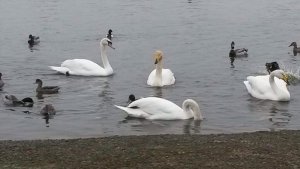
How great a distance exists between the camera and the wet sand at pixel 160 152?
9.11 metres

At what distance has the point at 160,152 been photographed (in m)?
9.79

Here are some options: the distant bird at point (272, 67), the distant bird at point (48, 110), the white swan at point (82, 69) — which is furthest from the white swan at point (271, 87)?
the distant bird at point (48, 110)

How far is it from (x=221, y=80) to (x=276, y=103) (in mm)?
2991

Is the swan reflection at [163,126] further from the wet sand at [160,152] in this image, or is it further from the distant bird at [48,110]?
the wet sand at [160,152]

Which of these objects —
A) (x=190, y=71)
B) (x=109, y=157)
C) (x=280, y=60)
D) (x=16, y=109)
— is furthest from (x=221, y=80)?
(x=109, y=157)

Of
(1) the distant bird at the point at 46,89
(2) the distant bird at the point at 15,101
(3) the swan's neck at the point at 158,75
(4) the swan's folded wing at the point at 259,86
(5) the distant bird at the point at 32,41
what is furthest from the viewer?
(5) the distant bird at the point at 32,41

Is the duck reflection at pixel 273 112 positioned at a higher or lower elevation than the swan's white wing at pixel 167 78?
lower

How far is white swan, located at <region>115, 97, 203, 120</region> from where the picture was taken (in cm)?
1453

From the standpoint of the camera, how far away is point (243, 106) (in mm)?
16047

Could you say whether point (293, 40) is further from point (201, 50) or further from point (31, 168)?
point (31, 168)

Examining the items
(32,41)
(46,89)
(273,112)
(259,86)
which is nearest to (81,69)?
(46,89)

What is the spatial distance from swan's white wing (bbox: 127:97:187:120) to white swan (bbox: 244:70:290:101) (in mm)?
3211

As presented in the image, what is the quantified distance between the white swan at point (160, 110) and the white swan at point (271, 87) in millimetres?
3065

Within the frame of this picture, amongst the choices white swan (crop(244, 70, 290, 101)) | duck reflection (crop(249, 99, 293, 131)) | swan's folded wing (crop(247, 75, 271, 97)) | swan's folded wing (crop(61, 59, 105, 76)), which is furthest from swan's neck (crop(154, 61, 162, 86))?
duck reflection (crop(249, 99, 293, 131))
